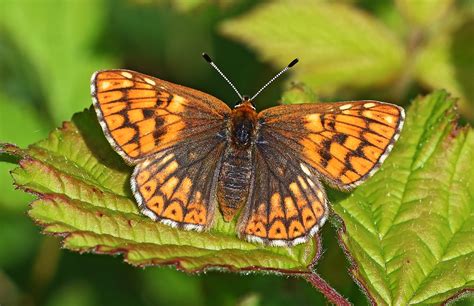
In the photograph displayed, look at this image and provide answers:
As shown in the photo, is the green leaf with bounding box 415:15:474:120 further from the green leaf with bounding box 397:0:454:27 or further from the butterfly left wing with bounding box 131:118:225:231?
the butterfly left wing with bounding box 131:118:225:231

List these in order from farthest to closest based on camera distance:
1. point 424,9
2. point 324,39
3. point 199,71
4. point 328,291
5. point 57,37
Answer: point 199,71 → point 57,37 → point 324,39 → point 424,9 → point 328,291

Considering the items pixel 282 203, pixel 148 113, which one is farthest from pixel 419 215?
pixel 148 113

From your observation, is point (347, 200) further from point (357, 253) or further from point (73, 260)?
point (73, 260)

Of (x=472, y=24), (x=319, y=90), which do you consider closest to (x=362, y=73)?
(x=319, y=90)

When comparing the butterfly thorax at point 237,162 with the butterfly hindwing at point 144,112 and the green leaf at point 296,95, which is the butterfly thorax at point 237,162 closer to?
the butterfly hindwing at point 144,112

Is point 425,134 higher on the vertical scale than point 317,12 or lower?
lower

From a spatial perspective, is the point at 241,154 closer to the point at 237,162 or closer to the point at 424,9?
the point at 237,162
